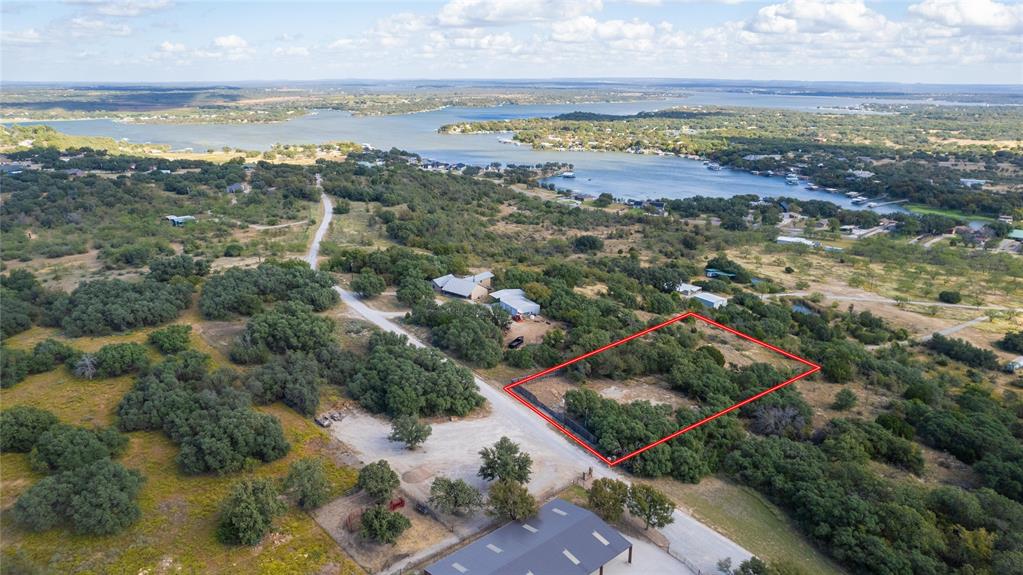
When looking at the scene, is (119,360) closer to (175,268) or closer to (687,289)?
(175,268)

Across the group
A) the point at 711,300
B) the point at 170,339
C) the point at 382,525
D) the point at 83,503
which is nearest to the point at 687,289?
the point at 711,300

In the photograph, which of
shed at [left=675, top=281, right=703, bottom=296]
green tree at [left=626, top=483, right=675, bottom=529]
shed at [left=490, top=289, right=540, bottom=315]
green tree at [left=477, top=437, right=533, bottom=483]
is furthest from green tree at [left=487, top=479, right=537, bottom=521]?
shed at [left=675, top=281, right=703, bottom=296]

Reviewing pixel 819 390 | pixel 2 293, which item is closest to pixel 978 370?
pixel 819 390

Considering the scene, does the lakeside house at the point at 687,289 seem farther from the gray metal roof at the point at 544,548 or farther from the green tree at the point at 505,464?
the gray metal roof at the point at 544,548

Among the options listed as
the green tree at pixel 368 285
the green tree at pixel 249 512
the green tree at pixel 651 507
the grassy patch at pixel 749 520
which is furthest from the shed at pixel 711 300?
the green tree at pixel 249 512

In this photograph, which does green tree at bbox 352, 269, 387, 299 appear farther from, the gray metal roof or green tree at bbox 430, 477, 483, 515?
the gray metal roof

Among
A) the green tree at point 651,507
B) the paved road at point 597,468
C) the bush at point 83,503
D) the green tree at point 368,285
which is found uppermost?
the green tree at point 368,285
